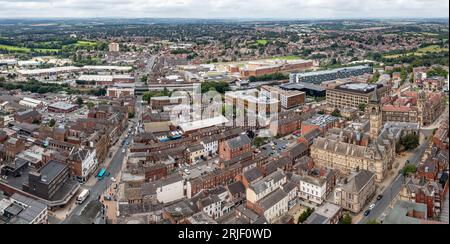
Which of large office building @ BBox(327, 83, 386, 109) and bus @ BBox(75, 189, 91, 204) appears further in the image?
large office building @ BBox(327, 83, 386, 109)

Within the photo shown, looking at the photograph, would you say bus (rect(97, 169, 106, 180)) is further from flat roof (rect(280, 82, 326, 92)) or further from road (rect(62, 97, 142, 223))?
flat roof (rect(280, 82, 326, 92))

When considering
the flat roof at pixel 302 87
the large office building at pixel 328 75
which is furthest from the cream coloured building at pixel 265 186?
the large office building at pixel 328 75

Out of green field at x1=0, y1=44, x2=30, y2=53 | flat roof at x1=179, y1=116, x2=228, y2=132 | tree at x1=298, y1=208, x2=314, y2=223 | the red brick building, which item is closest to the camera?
tree at x1=298, y1=208, x2=314, y2=223

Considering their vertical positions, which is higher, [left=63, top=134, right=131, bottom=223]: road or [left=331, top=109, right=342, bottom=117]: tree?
[left=331, top=109, right=342, bottom=117]: tree

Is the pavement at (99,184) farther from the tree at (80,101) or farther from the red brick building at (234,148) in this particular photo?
the tree at (80,101)

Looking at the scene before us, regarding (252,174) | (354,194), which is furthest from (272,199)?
(354,194)

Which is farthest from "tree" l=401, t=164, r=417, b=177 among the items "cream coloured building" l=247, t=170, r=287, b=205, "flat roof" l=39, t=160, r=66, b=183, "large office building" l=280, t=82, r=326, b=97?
"large office building" l=280, t=82, r=326, b=97
